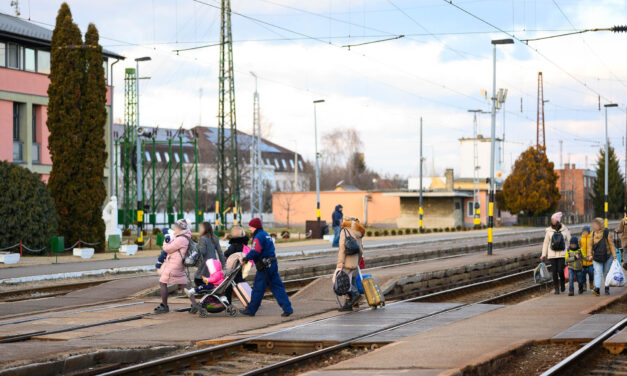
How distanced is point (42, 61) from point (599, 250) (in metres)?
34.9

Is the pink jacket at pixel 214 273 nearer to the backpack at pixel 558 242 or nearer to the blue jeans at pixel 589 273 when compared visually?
the backpack at pixel 558 242

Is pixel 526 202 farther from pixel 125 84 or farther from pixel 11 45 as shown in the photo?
pixel 11 45

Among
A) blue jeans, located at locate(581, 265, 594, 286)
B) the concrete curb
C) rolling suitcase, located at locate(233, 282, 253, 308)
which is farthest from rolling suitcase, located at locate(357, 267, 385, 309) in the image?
the concrete curb

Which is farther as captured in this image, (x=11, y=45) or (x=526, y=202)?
(x=526, y=202)

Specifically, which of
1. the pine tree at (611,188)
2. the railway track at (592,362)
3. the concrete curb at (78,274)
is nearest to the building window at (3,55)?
the concrete curb at (78,274)

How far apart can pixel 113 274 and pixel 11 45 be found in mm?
22020

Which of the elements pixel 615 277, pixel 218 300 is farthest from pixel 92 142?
pixel 615 277

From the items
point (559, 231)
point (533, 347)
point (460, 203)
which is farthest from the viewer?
point (460, 203)

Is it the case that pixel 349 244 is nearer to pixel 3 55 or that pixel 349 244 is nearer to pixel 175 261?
pixel 175 261

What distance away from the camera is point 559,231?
18094 mm

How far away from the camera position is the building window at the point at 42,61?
44.0 m

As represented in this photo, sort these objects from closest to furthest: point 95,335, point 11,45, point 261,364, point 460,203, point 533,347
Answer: point 261,364
point 533,347
point 95,335
point 11,45
point 460,203

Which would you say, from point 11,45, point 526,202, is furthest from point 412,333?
point 526,202

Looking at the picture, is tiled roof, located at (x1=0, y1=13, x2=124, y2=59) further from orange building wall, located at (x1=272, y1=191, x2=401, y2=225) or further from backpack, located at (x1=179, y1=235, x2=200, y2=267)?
orange building wall, located at (x1=272, y1=191, x2=401, y2=225)
